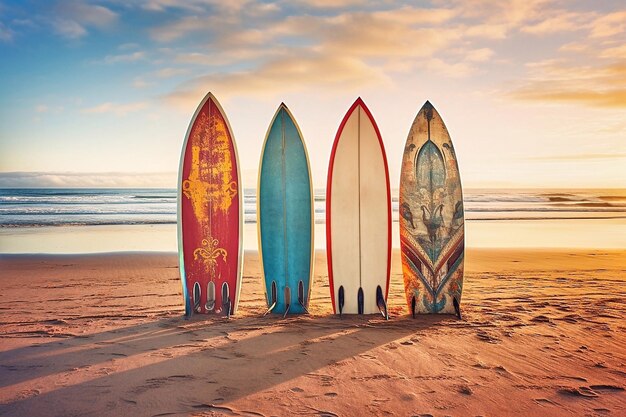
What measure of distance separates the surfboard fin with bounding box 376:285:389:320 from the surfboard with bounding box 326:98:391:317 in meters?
0.05

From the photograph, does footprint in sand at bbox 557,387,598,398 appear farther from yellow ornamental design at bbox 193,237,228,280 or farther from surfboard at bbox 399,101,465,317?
yellow ornamental design at bbox 193,237,228,280

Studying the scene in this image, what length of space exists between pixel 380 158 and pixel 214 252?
80.6 inches

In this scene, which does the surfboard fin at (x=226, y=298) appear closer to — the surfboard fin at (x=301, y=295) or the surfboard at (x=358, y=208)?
the surfboard fin at (x=301, y=295)

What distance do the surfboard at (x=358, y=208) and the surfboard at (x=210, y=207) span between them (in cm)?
102

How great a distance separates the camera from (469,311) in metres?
5.20

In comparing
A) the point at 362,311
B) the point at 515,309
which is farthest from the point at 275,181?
the point at 515,309

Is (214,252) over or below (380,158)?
below

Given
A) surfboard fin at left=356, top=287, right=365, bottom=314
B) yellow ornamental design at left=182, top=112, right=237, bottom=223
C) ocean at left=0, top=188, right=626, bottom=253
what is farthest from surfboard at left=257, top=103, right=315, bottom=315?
ocean at left=0, top=188, right=626, bottom=253

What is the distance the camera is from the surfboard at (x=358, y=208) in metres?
5.25

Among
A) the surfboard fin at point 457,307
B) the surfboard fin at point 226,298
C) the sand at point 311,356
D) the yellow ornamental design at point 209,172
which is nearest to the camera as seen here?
the sand at point 311,356

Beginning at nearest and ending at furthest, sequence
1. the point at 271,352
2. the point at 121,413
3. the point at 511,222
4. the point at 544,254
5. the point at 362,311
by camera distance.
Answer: the point at 121,413 < the point at 271,352 < the point at 362,311 < the point at 544,254 < the point at 511,222

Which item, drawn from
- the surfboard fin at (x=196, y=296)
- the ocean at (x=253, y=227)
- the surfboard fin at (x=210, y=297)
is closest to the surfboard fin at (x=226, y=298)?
the surfboard fin at (x=210, y=297)

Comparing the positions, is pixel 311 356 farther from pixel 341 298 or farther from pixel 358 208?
pixel 358 208

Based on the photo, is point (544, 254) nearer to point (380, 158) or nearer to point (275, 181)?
point (380, 158)
